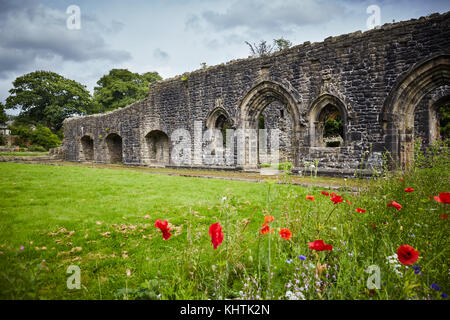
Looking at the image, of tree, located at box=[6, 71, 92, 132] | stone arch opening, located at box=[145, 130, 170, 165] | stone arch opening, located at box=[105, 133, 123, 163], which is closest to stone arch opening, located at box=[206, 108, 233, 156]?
stone arch opening, located at box=[145, 130, 170, 165]

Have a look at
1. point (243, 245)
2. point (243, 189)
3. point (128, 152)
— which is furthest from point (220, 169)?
point (243, 245)

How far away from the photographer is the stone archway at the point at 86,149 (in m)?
21.1

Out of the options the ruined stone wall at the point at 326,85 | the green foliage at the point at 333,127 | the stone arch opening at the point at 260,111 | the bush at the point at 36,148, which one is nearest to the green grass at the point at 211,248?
the ruined stone wall at the point at 326,85

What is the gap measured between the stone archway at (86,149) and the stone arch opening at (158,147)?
8166mm

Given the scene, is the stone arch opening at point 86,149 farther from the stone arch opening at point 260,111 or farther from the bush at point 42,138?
the stone arch opening at point 260,111

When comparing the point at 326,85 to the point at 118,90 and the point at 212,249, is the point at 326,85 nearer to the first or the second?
the point at 212,249

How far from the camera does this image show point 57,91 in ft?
116

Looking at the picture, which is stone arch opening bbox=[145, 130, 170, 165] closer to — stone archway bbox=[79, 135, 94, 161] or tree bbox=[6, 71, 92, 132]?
stone archway bbox=[79, 135, 94, 161]

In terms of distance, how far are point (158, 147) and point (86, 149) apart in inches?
354

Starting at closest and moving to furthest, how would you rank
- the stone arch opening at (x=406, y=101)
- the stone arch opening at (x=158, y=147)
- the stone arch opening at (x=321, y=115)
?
the stone arch opening at (x=406, y=101), the stone arch opening at (x=321, y=115), the stone arch opening at (x=158, y=147)

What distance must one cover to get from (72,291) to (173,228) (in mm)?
1458

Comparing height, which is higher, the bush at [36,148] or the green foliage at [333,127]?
the green foliage at [333,127]

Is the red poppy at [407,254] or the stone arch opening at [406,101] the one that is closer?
the red poppy at [407,254]
